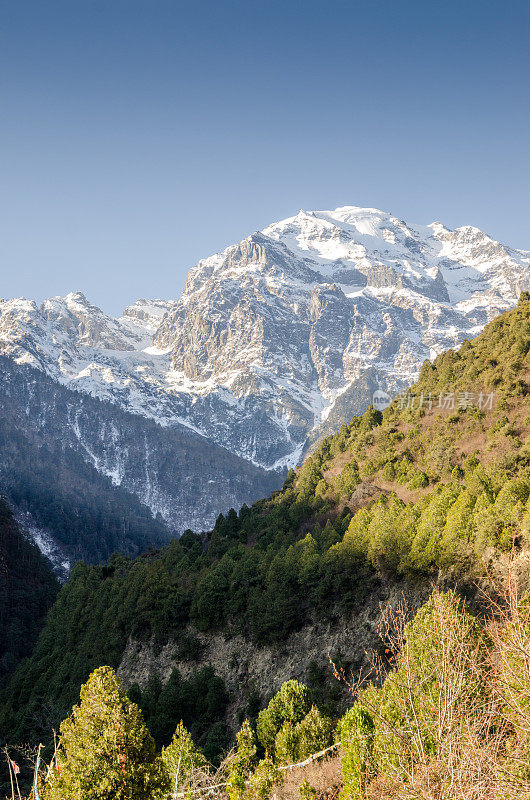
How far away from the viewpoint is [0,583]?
12562cm

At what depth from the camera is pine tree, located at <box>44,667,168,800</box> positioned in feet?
72.6

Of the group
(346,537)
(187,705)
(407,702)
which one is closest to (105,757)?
(407,702)

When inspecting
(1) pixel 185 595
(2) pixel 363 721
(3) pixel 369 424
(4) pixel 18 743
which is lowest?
(4) pixel 18 743

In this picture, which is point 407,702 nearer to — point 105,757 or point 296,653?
point 105,757

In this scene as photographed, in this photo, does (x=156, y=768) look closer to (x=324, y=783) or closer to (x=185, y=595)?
A: (x=324, y=783)

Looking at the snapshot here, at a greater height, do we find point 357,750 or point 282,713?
point 357,750

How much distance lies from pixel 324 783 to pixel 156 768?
11522 millimetres

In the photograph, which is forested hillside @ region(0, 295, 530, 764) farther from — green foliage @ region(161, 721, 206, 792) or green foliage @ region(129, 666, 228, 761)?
green foliage @ region(161, 721, 206, 792)

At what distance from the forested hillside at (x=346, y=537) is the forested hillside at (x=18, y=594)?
25.3 m

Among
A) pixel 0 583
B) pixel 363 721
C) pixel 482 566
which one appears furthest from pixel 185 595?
pixel 0 583

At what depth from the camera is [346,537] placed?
5666 cm

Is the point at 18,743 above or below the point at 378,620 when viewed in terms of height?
below

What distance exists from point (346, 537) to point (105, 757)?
37.2 meters

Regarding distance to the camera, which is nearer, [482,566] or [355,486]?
[482,566]
